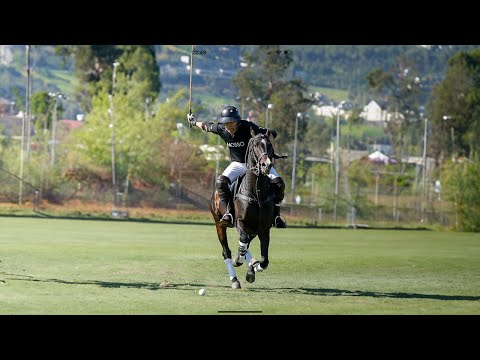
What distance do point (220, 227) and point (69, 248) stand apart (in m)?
9.67

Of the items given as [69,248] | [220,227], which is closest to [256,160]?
[220,227]

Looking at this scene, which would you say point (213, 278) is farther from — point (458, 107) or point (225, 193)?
point (458, 107)

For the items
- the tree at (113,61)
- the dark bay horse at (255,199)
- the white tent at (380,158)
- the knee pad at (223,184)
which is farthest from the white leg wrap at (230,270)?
the white tent at (380,158)

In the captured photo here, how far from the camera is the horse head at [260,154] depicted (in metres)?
20.3

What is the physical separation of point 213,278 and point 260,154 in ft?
12.3

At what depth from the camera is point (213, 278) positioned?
23.3 m

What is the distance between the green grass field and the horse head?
6.95 ft

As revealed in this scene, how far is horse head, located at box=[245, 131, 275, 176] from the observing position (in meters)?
20.3

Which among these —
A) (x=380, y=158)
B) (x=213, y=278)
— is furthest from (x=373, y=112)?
(x=213, y=278)

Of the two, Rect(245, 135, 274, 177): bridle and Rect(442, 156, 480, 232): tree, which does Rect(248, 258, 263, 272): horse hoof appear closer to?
Rect(245, 135, 274, 177): bridle

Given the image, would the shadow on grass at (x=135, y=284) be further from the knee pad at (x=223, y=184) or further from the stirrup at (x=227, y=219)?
the knee pad at (x=223, y=184)

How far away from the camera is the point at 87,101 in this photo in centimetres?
11506

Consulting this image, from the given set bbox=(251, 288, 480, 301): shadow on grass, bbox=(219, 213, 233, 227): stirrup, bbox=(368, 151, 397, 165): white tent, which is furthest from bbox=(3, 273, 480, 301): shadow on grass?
bbox=(368, 151, 397, 165): white tent
